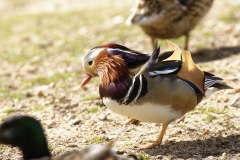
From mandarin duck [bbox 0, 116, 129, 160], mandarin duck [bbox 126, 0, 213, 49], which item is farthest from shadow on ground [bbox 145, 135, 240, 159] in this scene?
mandarin duck [bbox 126, 0, 213, 49]

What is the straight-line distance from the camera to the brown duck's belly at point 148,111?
4.71m

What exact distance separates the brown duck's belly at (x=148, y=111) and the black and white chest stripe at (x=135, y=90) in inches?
2.5

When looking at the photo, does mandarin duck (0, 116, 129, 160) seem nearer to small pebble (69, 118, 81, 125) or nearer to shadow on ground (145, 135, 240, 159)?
shadow on ground (145, 135, 240, 159)

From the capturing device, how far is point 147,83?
4711 millimetres

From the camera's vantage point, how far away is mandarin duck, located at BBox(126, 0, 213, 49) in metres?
7.56

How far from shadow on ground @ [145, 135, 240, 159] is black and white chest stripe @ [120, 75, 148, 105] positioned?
54 centimetres

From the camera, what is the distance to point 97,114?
5973mm

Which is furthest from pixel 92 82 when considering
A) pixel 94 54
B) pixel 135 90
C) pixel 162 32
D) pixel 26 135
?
pixel 26 135

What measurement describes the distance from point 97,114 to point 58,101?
817mm

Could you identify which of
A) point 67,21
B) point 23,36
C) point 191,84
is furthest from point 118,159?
point 67,21

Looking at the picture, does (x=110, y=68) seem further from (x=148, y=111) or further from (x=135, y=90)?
A: (x=148, y=111)

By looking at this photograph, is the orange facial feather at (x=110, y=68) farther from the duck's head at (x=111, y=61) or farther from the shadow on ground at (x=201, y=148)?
the shadow on ground at (x=201, y=148)

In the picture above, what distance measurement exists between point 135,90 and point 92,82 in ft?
8.63

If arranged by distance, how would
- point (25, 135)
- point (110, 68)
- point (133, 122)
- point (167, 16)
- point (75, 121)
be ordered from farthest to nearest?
point (167, 16)
point (75, 121)
point (133, 122)
point (110, 68)
point (25, 135)
